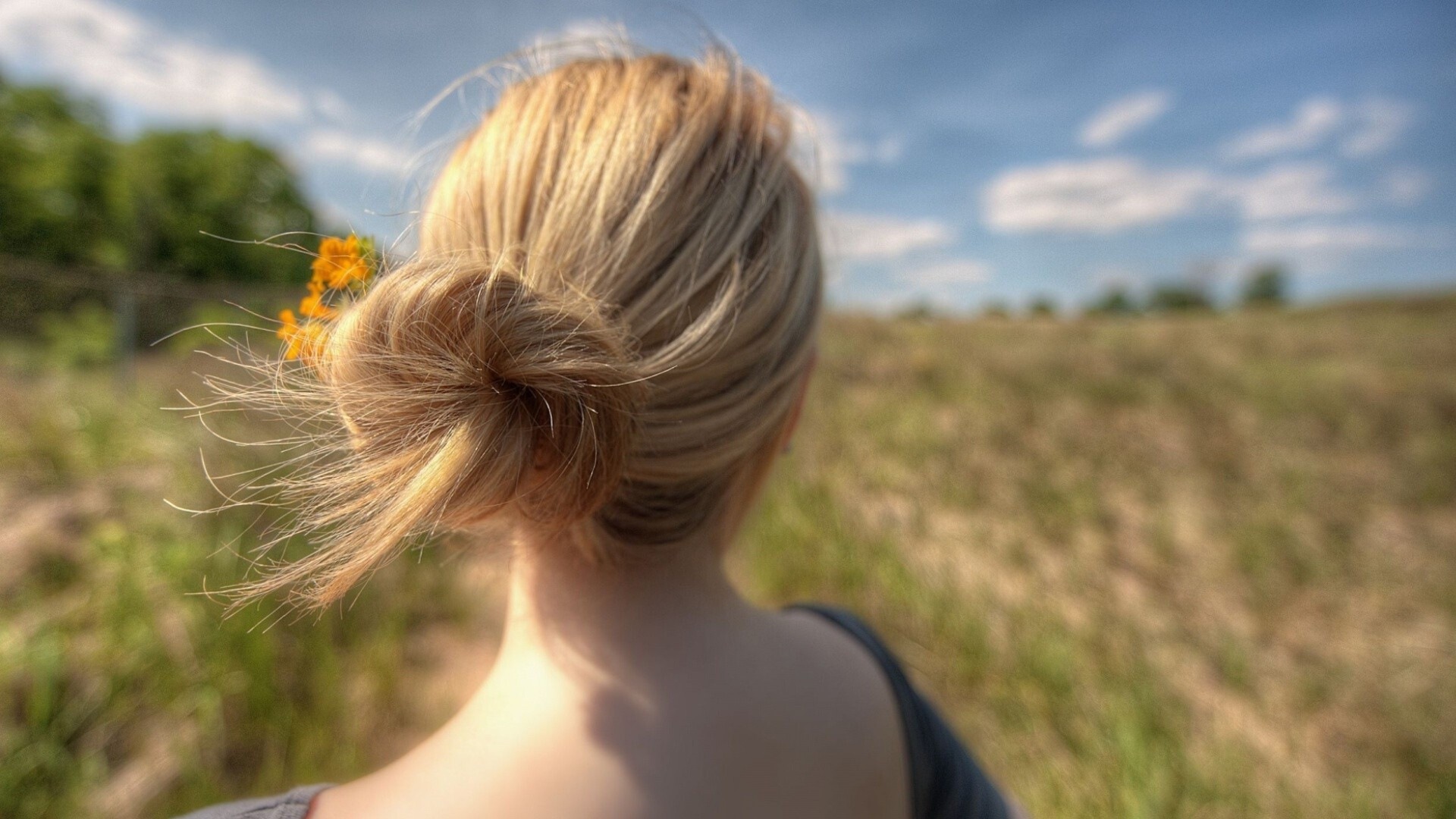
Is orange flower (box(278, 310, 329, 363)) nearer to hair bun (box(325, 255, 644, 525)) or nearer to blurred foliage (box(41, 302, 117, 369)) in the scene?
hair bun (box(325, 255, 644, 525))

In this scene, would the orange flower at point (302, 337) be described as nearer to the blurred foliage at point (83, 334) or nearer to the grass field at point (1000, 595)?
the grass field at point (1000, 595)

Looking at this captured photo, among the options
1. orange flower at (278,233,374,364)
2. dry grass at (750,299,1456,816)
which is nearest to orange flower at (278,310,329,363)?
orange flower at (278,233,374,364)

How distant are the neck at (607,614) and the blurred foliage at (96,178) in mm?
23599

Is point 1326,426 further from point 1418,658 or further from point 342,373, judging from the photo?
point 342,373

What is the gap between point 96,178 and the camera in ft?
80.0

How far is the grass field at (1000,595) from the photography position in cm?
232

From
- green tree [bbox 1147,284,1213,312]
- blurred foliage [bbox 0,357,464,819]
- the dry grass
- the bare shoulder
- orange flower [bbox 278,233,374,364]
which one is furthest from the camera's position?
green tree [bbox 1147,284,1213,312]

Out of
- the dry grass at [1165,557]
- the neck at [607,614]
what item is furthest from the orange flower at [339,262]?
the dry grass at [1165,557]

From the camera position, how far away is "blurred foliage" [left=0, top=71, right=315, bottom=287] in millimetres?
20859

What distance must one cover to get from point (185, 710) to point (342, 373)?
2566 mm

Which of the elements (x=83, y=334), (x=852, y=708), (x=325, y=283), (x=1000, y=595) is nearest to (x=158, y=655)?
(x=325, y=283)

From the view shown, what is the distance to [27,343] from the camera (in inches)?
238

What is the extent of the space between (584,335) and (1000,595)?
3.35 m

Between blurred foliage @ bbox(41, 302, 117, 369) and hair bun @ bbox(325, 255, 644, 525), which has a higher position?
hair bun @ bbox(325, 255, 644, 525)
